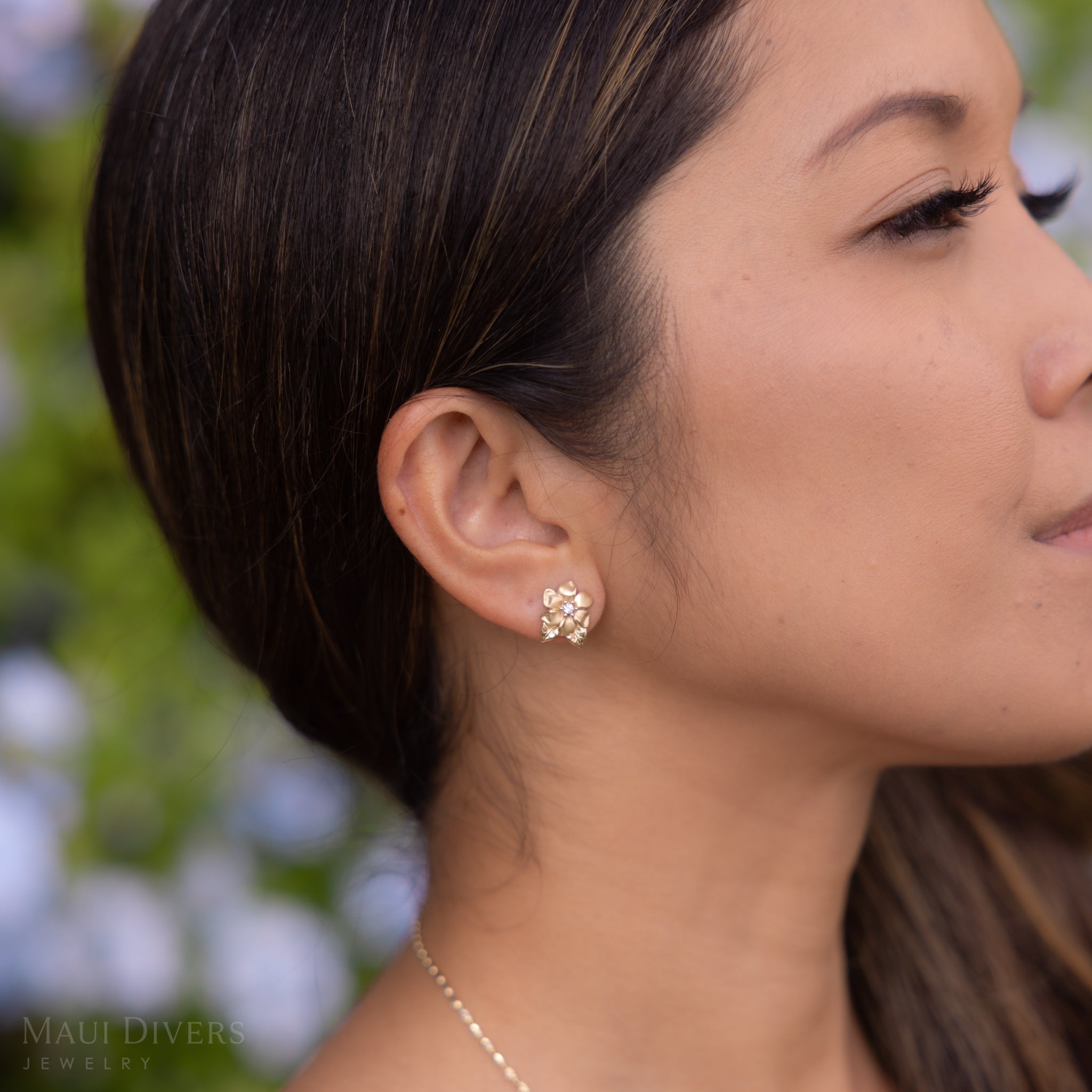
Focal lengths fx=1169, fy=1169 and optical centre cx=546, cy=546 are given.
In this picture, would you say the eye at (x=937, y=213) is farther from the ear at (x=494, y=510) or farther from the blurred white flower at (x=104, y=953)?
the blurred white flower at (x=104, y=953)

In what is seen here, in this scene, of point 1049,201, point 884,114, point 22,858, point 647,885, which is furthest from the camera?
point 22,858

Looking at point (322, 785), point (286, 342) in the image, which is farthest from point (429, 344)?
point (322, 785)

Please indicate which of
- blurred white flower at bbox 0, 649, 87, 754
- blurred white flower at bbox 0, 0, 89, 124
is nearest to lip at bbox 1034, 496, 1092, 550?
blurred white flower at bbox 0, 649, 87, 754

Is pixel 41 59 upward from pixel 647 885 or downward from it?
upward

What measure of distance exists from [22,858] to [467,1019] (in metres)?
0.87

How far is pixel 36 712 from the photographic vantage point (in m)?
1.95

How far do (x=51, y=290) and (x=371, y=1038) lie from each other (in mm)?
1468

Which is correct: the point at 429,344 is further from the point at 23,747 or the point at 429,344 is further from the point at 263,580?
the point at 23,747

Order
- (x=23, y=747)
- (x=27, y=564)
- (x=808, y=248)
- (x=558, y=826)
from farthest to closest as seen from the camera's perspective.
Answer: (x=27, y=564) → (x=23, y=747) → (x=558, y=826) → (x=808, y=248)

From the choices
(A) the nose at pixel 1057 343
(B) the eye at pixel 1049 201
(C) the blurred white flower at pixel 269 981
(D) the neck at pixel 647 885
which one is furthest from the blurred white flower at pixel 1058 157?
(C) the blurred white flower at pixel 269 981

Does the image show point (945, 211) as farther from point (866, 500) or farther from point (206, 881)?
point (206, 881)

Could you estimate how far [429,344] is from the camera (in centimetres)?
127

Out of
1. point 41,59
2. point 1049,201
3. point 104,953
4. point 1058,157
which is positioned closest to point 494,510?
point 1049,201

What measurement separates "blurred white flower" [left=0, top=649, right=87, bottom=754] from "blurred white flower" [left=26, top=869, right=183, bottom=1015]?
0.78 ft
